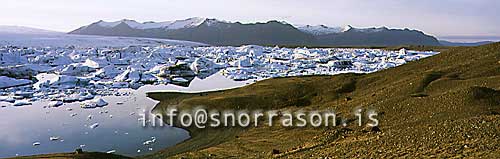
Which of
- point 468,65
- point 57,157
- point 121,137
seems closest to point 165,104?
point 121,137

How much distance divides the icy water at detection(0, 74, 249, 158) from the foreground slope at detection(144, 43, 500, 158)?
170 cm

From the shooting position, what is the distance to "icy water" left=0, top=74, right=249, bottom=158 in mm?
23491

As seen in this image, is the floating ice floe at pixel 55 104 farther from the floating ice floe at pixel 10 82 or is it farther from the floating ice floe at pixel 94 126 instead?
the floating ice floe at pixel 10 82

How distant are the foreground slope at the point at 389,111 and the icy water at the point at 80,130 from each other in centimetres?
170

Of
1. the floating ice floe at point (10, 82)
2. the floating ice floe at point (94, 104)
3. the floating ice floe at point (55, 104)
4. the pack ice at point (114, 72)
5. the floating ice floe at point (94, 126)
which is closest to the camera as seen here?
the floating ice floe at point (94, 126)

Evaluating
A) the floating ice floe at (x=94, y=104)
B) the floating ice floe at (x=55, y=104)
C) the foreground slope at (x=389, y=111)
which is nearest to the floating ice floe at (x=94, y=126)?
the foreground slope at (x=389, y=111)

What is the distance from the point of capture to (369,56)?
273ft

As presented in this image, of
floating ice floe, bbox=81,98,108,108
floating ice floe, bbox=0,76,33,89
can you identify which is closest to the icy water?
floating ice floe, bbox=81,98,108,108

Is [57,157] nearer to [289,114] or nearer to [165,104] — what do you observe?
[289,114]

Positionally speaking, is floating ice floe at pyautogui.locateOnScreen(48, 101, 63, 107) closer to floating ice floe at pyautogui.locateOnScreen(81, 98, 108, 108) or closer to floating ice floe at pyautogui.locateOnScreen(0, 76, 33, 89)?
floating ice floe at pyautogui.locateOnScreen(81, 98, 108, 108)

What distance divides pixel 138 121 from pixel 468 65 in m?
20.4

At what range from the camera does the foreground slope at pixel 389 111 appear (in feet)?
39.2

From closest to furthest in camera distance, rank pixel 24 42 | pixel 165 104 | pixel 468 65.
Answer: pixel 468 65
pixel 165 104
pixel 24 42

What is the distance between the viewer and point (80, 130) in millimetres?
27312
